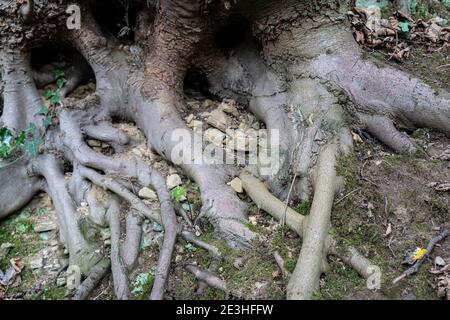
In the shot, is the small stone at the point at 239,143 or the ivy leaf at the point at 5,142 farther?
the ivy leaf at the point at 5,142

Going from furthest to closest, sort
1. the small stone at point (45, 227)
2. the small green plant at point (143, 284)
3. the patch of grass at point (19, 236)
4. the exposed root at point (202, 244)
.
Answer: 1. the small stone at point (45, 227)
2. the patch of grass at point (19, 236)
3. the exposed root at point (202, 244)
4. the small green plant at point (143, 284)

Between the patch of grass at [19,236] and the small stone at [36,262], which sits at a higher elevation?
the patch of grass at [19,236]

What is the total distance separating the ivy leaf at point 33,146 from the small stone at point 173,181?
1.38 metres

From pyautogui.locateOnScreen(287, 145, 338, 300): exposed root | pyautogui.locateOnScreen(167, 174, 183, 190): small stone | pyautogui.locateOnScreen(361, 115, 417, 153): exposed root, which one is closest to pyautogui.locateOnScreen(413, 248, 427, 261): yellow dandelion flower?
pyautogui.locateOnScreen(287, 145, 338, 300): exposed root

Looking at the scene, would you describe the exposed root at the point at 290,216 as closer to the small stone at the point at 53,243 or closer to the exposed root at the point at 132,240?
the exposed root at the point at 132,240

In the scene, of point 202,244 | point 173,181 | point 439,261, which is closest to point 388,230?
point 439,261

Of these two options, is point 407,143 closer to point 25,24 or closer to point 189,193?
point 189,193

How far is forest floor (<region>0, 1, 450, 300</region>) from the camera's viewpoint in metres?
2.97

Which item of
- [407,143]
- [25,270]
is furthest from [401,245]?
[25,270]

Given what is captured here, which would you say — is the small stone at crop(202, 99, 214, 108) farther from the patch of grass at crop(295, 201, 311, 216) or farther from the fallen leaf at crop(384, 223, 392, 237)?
the fallen leaf at crop(384, 223, 392, 237)

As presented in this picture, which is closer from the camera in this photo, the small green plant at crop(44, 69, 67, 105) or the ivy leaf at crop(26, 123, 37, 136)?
the ivy leaf at crop(26, 123, 37, 136)

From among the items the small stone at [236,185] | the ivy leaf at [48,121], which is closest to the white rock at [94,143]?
the ivy leaf at [48,121]

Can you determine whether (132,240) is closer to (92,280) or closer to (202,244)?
(92,280)

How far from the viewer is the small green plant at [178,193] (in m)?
3.72
